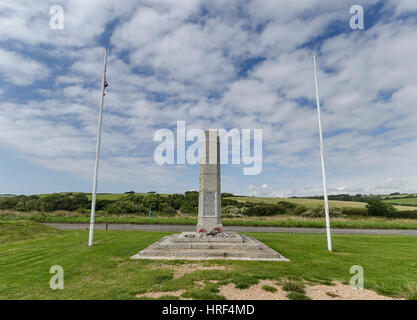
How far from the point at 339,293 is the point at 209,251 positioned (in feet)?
18.1

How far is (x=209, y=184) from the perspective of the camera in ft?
45.7

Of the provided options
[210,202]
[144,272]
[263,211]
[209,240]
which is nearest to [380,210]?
[263,211]

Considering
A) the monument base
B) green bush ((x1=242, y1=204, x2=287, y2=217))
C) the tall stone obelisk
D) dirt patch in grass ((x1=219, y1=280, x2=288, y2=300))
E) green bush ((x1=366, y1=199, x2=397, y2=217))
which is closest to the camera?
dirt patch in grass ((x1=219, y1=280, x2=288, y2=300))

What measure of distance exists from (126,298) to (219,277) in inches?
112

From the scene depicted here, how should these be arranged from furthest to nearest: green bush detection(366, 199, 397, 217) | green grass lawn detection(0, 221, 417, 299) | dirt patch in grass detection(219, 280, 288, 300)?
green bush detection(366, 199, 397, 217), green grass lawn detection(0, 221, 417, 299), dirt patch in grass detection(219, 280, 288, 300)

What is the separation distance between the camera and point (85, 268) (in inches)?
305

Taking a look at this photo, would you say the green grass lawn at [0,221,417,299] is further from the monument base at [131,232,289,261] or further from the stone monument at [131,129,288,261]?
the stone monument at [131,129,288,261]

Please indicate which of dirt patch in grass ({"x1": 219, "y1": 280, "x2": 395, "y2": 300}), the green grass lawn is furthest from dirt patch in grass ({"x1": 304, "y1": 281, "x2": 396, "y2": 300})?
the green grass lawn

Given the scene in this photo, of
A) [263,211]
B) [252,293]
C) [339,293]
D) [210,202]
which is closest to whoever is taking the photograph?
[252,293]

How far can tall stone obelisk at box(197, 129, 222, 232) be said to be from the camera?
13.6 m

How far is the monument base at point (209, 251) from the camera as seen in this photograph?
9.45 metres

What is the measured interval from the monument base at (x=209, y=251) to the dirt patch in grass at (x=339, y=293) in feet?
11.1

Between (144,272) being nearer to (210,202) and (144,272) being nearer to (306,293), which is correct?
(306,293)
